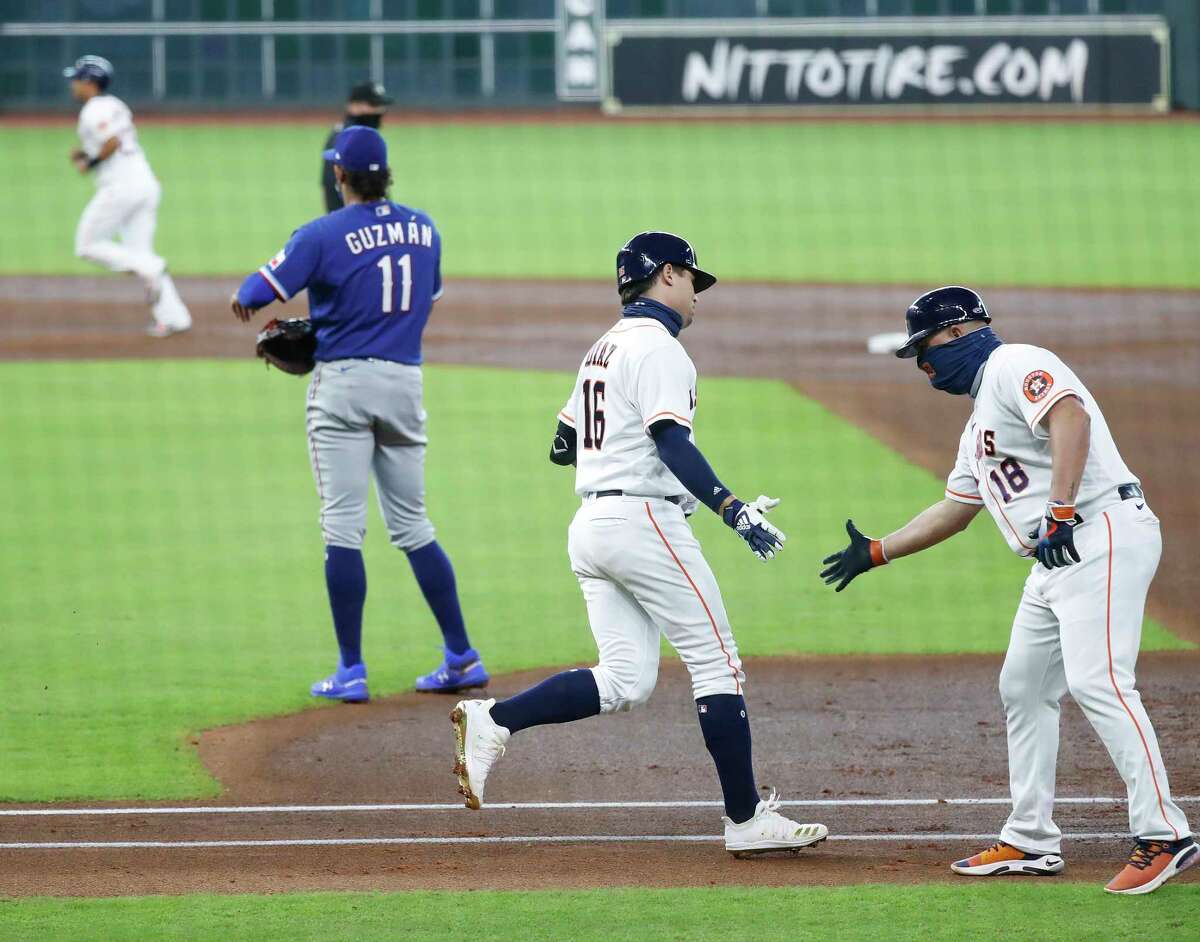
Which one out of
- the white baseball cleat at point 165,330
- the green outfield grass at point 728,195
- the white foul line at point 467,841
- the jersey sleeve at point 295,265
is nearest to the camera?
the white foul line at point 467,841

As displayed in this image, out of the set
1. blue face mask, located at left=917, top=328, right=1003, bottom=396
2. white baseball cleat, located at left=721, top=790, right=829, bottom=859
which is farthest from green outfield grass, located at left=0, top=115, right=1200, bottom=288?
white baseball cleat, located at left=721, top=790, right=829, bottom=859

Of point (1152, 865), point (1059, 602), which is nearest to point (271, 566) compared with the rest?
point (1059, 602)

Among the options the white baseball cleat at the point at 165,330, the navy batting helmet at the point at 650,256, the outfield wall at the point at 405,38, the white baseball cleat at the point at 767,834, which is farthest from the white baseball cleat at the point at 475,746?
the outfield wall at the point at 405,38

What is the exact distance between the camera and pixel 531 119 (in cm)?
4297

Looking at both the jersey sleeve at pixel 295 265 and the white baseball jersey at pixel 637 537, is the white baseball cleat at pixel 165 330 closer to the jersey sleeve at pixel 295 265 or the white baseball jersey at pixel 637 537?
the jersey sleeve at pixel 295 265

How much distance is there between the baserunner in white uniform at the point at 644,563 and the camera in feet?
17.6

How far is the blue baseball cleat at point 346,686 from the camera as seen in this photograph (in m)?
7.37

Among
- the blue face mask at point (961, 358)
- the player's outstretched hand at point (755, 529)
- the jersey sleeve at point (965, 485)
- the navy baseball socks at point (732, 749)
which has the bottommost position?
the navy baseball socks at point (732, 749)

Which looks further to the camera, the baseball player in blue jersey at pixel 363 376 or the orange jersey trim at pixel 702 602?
the baseball player in blue jersey at pixel 363 376

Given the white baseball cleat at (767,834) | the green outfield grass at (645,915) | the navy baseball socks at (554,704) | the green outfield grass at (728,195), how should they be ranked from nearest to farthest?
the green outfield grass at (645,915) < the white baseball cleat at (767,834) < the navy baseball socks at (554,704) < the green outfield grass at (728,195)

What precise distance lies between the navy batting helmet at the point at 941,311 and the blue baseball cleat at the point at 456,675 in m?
2.84

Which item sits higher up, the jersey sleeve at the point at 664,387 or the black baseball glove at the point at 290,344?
the black baseball glove at the point at 290,344

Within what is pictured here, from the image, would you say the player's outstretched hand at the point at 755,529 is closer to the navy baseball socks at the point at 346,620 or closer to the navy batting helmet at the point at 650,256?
the navy batting helmet at the point at 650,256

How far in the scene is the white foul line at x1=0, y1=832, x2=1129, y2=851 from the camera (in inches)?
220
